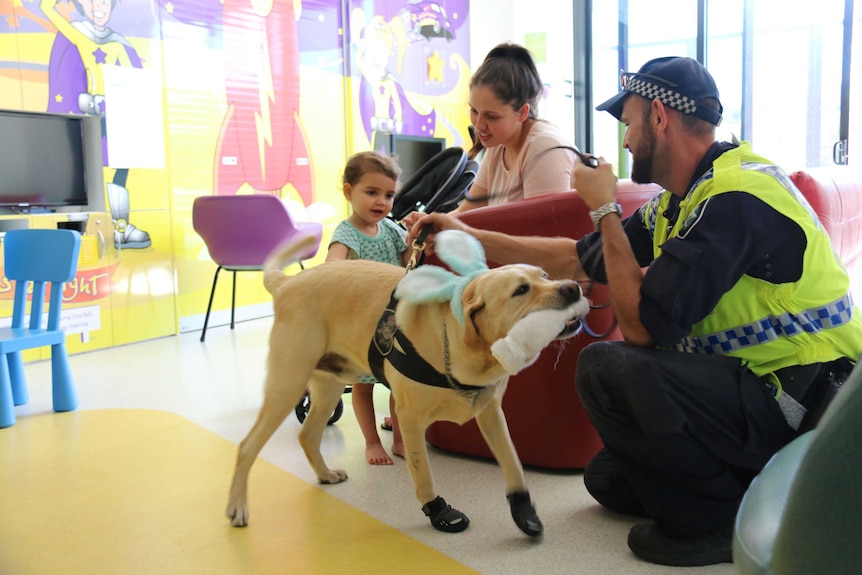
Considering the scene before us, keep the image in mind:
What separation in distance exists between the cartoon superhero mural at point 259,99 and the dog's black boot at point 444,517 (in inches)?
157

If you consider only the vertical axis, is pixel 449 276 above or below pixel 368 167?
below

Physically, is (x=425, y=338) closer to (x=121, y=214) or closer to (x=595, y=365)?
(x=595, y=365)

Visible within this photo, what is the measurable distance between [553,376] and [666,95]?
0.89 metres

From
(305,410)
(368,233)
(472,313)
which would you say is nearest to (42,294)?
(305,410)

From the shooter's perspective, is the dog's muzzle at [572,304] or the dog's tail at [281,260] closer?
the dog's muzzle at [572,304]

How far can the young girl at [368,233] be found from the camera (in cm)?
253

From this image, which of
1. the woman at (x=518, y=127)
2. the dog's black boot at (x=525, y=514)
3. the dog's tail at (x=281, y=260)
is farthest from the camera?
the woman at (x=518, y=127)

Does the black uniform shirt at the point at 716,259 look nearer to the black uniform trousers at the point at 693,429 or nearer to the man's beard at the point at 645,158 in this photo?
the black uniform trousers at the point at 693,429

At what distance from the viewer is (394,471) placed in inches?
94.6

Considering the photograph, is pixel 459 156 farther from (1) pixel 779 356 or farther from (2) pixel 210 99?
(2) pixel 210 99

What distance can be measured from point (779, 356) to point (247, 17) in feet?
16.2

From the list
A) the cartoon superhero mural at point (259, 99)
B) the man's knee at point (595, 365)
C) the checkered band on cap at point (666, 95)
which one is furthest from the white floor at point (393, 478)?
the cartoon superhero mural at point (259, 99)

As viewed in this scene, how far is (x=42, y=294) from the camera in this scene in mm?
3320

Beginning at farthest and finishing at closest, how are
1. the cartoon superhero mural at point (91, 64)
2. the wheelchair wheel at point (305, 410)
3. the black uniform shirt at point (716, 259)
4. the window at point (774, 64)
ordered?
the window at point (774, 64) < the cartoon superhero mural at point (91, 64) < the wheelchair wheel at point (305, 410) < the black uniform shirt at point (716, 259)
